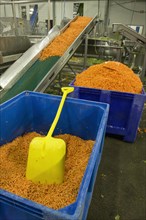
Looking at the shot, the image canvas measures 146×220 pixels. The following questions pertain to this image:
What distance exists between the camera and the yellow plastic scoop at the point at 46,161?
831mm

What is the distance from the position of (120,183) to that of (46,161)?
2.91ft

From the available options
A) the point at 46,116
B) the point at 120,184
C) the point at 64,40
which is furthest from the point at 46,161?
the point at 64,40

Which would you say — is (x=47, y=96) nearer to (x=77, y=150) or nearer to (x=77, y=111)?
(x=77, y=111)

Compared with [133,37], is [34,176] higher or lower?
lower

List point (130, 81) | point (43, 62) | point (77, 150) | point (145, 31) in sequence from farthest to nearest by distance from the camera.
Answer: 1. point (145, 31)
2. point (43, 62)
3. point (130, 81)
4. point (77, 150)

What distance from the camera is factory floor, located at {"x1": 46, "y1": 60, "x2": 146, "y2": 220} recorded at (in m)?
1.20

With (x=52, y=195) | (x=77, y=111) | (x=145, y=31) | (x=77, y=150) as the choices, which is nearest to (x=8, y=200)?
(x=52, y=195)

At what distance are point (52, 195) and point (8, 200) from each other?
0.85 ft

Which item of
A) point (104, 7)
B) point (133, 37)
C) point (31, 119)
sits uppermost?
point (104, 7)

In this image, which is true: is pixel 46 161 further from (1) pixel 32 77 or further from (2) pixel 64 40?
(2) pixel 64 40

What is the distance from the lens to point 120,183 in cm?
142

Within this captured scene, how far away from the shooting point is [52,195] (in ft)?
2.43

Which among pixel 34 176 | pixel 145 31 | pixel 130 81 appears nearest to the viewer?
pixel 34 176

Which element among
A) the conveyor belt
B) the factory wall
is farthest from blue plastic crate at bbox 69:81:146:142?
the factory wall
